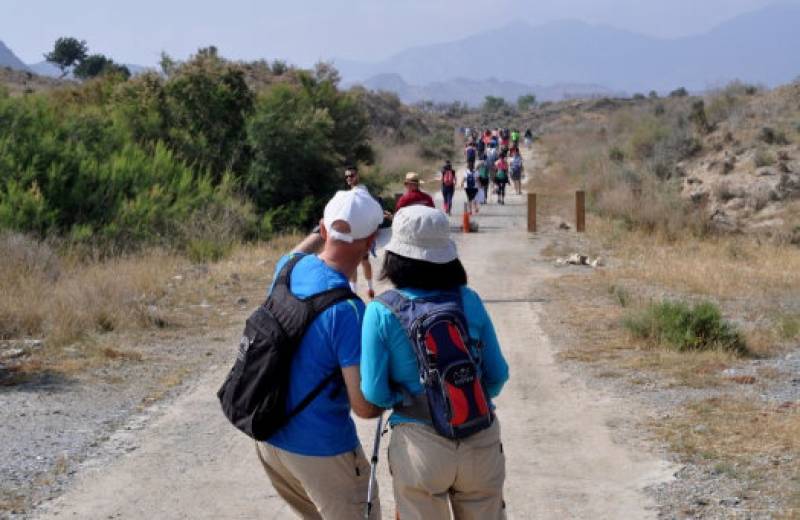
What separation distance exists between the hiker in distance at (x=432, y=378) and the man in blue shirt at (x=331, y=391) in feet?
0.27

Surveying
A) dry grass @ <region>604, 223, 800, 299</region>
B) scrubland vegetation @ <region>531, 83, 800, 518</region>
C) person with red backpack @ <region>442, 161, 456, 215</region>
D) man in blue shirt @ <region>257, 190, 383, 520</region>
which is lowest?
dry grass @ <region>604, 223, 800, 299</region>

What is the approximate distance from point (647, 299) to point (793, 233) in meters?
11.2

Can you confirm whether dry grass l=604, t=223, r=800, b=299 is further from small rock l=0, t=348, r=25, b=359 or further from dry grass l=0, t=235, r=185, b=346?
small rock l=0, t=348, r=25, b=359

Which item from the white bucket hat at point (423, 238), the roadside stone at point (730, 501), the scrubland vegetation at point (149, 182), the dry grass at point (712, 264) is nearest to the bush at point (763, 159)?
the dry grass at point (712, 264)

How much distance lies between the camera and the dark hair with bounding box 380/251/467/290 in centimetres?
414

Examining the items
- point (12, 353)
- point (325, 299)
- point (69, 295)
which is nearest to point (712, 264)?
point (69, 295)

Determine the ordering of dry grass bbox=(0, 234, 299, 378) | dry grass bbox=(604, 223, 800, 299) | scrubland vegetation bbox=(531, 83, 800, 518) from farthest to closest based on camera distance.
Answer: dry grass bbox=(604, 223, 800, 299)
dry grass bbox=(0, 234, 299, 378)
scrubland vegetation bbox=(531, 83, 800, 518)

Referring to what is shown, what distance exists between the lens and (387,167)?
4269 cm

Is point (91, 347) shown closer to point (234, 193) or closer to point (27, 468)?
point (27, 468)

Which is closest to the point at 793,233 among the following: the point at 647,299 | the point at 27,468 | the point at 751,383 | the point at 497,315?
the point at 647,299

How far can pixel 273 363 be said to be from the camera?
4.06 metres

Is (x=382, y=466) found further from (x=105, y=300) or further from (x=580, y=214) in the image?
(x=580, y=214)

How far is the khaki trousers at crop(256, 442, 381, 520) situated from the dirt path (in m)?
2.54

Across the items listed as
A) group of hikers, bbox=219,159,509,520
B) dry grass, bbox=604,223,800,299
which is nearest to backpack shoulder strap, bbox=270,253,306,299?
group of hikers, bbox=219,159,509,520
